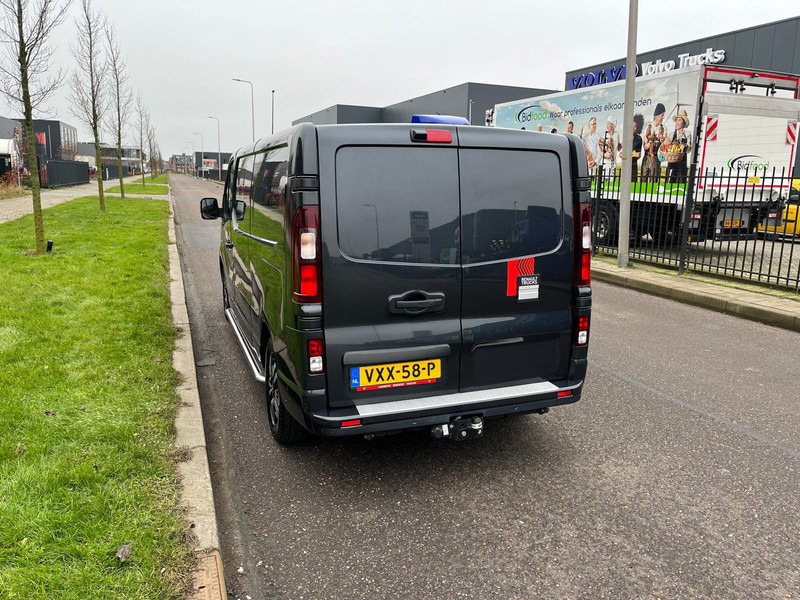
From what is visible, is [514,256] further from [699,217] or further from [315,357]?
[699,217]

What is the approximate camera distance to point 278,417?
3941mm

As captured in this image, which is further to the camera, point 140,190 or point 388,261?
point 140,190

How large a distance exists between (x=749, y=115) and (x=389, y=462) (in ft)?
38.7

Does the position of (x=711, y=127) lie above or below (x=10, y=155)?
below

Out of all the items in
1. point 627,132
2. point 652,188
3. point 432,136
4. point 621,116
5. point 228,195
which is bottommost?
point 228,195

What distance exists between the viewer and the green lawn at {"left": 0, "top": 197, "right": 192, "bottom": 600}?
248 cm

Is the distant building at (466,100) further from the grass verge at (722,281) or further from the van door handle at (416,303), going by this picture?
the van door handle at (416,303)

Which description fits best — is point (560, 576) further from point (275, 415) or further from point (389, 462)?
point (275, 415)

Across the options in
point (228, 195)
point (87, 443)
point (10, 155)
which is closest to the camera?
point (87, 443)

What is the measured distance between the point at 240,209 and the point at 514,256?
261 cm

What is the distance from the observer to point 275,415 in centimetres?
403

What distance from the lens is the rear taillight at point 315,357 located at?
3141mm

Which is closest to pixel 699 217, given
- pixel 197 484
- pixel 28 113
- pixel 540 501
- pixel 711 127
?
pixel 711 127

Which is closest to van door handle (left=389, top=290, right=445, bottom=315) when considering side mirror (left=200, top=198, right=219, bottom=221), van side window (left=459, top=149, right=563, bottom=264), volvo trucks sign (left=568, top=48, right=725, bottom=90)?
van side window (left=459, top=149, right=563, bottom=264)
